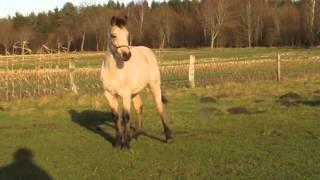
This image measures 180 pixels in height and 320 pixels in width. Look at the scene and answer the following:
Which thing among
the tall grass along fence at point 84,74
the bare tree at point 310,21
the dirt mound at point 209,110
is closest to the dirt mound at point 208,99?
the dirt mound at point 209,110

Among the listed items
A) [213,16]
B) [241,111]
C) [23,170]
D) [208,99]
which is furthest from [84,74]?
[213,16]

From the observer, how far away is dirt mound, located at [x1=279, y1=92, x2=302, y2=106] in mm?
17256

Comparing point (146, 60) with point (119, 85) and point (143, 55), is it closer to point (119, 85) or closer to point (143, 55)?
point (143, 55)

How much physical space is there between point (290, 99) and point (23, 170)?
1088 centimetres

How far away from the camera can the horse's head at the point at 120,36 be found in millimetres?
10367

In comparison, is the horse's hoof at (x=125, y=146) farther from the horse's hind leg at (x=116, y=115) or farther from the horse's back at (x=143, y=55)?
the horse's back at (x=143, y=55)

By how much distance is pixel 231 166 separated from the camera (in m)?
8.89

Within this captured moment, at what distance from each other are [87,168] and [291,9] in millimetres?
83593

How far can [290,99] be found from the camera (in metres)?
18.2

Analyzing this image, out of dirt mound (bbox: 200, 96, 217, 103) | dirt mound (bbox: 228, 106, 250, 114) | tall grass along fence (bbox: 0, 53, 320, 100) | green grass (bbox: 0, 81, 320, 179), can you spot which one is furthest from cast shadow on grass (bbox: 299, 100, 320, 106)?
tall grass along fence (bbox: 0, 53, 320, 100)

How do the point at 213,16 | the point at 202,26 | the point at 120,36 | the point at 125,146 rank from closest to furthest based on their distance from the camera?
the point at 120,36, the point at 125,146, the point at 213,16, the point at 202,26

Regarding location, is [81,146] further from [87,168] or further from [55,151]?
[87,168]

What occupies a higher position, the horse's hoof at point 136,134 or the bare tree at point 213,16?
the bare tree at point 213,16

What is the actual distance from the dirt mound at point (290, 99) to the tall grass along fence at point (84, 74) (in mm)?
6524
